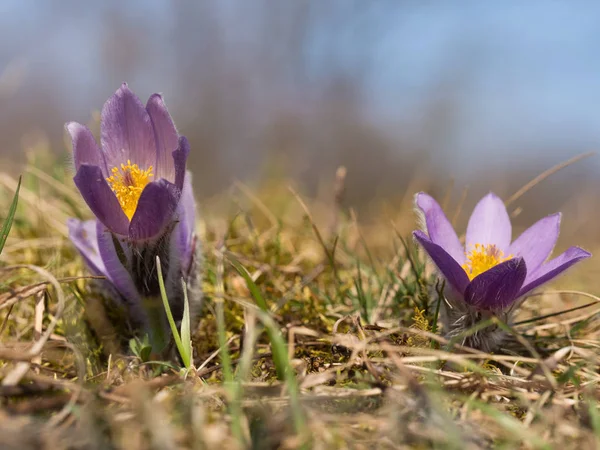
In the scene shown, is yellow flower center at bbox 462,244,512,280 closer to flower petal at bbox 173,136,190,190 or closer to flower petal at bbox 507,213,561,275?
flower petal at bbox 507,213,561,275

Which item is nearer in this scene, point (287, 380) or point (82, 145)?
point (287, 380)

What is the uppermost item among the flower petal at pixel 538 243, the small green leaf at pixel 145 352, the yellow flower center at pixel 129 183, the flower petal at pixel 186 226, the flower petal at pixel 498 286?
the yellow flower center at pixel 129 183

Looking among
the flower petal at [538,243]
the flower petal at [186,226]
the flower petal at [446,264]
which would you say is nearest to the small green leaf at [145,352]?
the flower petal at [186,226]

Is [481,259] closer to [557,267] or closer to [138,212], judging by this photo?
[557,267]

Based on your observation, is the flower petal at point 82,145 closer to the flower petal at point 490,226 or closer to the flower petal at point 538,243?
the flower petal at point 490,226

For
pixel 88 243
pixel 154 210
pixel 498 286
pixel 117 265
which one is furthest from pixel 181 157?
pixel 498 286

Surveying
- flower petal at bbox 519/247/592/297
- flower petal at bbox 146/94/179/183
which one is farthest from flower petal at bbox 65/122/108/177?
flower petal at bbox 519/247/592/297
